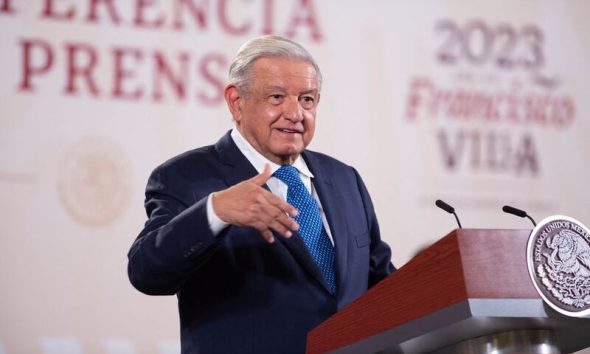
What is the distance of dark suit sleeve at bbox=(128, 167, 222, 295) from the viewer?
6.79 feet

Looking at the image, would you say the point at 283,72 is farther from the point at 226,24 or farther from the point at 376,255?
the point at 226,24

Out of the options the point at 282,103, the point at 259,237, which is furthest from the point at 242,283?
the point at 282,103

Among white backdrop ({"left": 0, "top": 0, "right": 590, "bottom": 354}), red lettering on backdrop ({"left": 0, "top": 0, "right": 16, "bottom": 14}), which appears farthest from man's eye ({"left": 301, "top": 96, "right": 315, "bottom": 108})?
red lettering on backdrop ({"left": 0, "top": 0, "right": 16, "bottom": 14})

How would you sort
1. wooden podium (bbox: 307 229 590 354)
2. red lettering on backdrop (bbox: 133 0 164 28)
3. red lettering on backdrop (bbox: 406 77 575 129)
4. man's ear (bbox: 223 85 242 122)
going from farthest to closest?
red lettering on backdrop (bbox: 406 77 575 129) < red lettering on backdrop (bbox: 133 0 164 28) < man's ear (bbox: 223 85 242 122) < wooden podium (bbox: 307 229 590 354)

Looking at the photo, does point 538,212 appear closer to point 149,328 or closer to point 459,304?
point 149,328

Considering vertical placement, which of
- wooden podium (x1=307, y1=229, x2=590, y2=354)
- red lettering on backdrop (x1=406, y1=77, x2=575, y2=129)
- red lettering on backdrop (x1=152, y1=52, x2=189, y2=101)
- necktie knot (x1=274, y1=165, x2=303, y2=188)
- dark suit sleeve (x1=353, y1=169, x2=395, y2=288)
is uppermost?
red lettering on backdrop (x1=152, y1=52, x2=189, y2=101)

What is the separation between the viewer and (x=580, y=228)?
1899 millimetres

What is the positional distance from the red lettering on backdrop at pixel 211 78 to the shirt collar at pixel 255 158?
4.99ft

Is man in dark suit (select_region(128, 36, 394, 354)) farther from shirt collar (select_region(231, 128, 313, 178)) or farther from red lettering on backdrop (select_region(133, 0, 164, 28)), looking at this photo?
red lettering on backdrop (select_region(133, 0, 164, 28))

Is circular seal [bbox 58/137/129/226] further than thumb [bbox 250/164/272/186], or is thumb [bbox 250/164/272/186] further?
circular seal [bbox 58/137/129/226]

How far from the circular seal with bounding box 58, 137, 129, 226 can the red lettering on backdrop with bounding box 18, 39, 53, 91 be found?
0.30 metres

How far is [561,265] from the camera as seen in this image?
72.1 inches

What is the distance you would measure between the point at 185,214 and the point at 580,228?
0.77 metres

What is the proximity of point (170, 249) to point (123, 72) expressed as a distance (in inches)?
79.0
